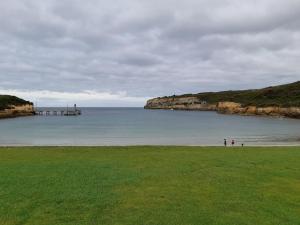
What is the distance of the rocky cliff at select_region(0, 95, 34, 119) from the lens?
132250 mm

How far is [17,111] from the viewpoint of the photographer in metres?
144

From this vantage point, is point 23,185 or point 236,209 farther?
point 23,185

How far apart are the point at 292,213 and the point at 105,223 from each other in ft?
16.9

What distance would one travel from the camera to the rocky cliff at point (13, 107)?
434ft

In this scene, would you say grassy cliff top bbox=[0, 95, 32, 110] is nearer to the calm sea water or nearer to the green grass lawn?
the calm sea water

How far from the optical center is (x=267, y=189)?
12.2 metres

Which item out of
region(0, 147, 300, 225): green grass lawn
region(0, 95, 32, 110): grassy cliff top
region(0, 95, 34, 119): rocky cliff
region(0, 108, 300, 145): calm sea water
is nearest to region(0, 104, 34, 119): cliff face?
region(0, 95, 34, 119): rocky cliff

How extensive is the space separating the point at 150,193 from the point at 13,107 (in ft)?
464

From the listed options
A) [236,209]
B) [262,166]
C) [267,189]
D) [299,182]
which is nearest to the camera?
[236,209]

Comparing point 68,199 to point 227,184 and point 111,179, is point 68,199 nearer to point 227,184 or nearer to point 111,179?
point 111,179

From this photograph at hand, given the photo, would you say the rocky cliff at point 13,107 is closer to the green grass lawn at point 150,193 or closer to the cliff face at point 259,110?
the cliff face at point 259,110

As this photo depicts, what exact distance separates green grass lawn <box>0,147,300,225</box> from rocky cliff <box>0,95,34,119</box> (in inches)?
4874

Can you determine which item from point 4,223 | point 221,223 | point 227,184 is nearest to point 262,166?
point 227,184

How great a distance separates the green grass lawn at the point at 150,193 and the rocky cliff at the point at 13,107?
124m
